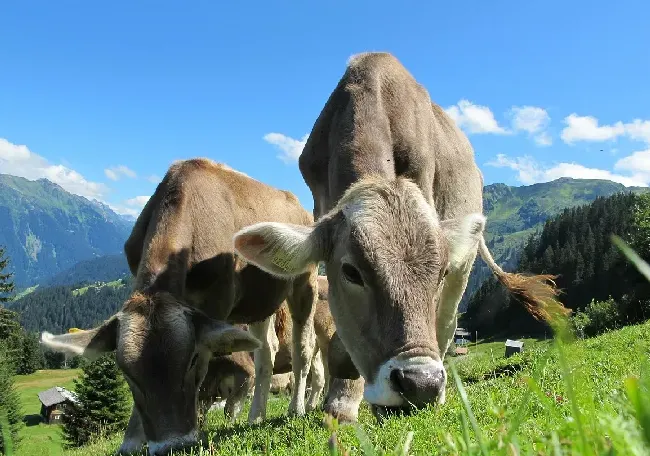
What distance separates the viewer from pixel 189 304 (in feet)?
22.5

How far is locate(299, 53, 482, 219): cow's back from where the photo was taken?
672cm

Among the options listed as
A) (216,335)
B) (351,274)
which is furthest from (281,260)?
(216,335)

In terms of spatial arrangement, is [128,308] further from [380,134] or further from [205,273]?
[380,134]

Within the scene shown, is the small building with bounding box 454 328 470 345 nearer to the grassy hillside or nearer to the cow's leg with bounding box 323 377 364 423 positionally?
the cow's leg with bounding box 323 377 364 423

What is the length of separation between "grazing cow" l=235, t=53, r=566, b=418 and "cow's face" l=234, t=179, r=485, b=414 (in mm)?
10

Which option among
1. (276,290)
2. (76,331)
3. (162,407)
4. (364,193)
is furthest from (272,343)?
(364,193)

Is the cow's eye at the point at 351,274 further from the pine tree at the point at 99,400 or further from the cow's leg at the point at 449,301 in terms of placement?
the pine tree at the point at 99,400

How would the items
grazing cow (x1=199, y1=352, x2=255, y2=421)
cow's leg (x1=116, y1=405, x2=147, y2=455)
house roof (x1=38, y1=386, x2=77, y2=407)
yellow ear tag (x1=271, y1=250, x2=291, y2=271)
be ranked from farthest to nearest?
house roof (x1=38, y1=386, x2=77, y2=407), grazing cow (x1=199, y1=352, x2=255, y2=421), cow's leg (x1=116, y1=405, x2=147, y2=455), yellow ear tag (x1=271, y1=250, x2=291, y2=271)

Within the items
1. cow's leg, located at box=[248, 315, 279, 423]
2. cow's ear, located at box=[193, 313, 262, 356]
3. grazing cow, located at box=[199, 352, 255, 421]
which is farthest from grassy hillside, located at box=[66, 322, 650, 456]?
grazing cow, located at box=[199, 352, 255, 421]

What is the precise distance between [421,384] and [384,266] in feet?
3.64

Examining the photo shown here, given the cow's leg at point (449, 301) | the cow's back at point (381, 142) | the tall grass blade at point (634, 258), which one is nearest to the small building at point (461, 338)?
the cow's leg at point (449, 301)

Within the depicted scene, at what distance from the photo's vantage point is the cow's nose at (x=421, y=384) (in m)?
4.13

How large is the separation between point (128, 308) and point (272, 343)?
574 cm

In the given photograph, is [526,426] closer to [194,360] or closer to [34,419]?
[194,360]
